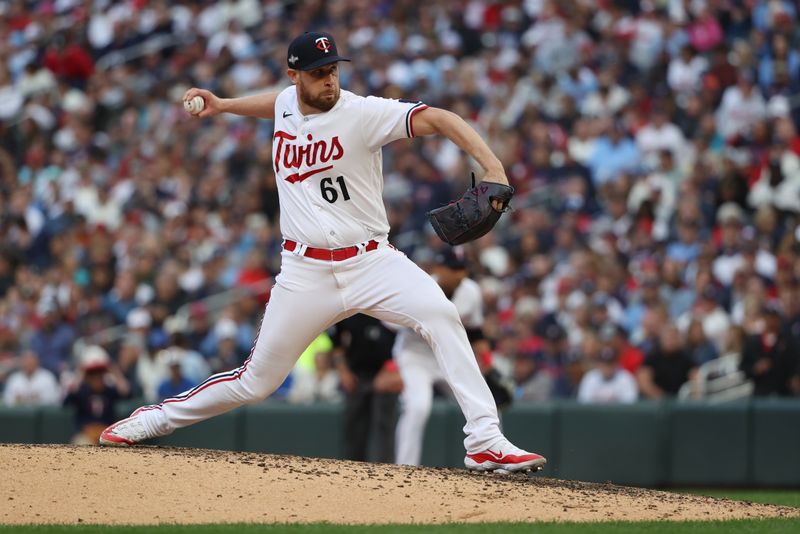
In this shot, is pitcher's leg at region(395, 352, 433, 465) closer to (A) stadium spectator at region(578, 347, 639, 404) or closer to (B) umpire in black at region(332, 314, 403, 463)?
(B) umpire in black at region(332, 314, 403, 463)

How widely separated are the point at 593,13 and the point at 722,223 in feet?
14.7

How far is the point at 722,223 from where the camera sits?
45.6 feet

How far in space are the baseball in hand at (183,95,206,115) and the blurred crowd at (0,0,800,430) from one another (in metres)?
5.48

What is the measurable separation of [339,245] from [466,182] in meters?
8.54

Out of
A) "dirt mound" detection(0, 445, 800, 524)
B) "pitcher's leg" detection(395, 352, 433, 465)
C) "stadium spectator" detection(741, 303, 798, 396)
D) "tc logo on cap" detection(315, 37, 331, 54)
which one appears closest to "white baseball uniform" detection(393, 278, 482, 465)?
"pitcher's leg" detection(395, 352, 433, 465)

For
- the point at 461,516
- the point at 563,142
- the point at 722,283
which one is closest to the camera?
the point at 461,516

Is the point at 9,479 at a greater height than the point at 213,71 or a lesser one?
lesser

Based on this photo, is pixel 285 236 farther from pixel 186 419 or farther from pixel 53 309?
pixel 53 309

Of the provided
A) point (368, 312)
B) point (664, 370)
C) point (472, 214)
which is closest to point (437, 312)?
point (368, 312)

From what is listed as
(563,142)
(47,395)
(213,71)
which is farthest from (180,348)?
(213,71)

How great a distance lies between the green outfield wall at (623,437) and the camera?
12406 mm

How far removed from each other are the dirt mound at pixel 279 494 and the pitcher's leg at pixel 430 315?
35 centimetres

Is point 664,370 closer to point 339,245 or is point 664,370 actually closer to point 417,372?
point 417,372

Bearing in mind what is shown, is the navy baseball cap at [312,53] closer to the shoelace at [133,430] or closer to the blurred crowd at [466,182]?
the shoelace at [133,430]
